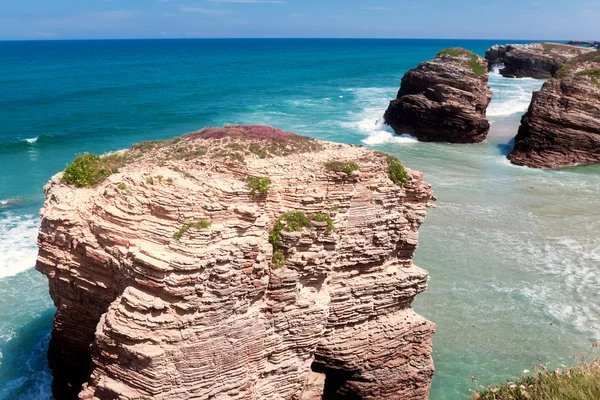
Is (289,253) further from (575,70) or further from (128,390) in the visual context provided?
(575,70)

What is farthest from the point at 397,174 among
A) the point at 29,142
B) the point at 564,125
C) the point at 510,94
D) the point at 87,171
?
the point at 510,94

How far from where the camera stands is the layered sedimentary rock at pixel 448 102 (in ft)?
152

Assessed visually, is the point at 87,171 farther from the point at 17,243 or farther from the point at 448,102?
the point at 448,102

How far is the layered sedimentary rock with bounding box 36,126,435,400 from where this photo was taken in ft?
34.5

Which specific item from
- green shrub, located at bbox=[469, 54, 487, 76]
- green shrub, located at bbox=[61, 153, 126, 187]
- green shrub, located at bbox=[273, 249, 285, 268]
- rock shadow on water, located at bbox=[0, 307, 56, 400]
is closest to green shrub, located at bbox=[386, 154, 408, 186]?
green shrub, located at bbox=[273, 249, 285, 268]

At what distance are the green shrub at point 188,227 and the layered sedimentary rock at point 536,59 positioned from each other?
289ft

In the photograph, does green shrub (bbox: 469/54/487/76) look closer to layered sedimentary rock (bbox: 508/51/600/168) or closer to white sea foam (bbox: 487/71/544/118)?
layered sedimentary rock (bbox: 508/51/600/168)

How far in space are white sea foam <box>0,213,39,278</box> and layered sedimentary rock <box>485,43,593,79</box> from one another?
83.5 m

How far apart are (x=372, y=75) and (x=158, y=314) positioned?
330 feet

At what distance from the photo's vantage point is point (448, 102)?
46500mm

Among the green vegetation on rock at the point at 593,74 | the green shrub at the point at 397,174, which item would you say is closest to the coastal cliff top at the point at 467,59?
the green vegetation on rock at the point at 593,74

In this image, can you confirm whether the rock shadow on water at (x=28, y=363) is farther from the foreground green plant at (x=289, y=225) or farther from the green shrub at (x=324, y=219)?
the green shrub at (x=324, y=219)

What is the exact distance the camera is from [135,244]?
1110cm

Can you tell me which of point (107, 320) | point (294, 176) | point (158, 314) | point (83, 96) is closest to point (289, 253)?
point (294, 176)
